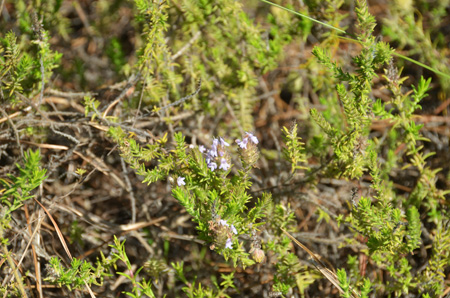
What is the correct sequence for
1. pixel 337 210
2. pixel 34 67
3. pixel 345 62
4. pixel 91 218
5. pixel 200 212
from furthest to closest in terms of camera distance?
pixel 345 62 < pixel 337 210 < pixel 91 218 < pixel 34 67 < pixel 200 212

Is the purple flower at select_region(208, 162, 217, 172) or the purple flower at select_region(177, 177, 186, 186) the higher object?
the purple flower at select_region(208, 162, 217, 172)

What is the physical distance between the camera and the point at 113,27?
388 centimetres

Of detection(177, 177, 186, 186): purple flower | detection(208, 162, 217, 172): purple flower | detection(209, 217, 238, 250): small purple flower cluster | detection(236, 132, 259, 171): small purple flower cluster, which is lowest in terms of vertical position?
detection(209, 217, 238, 250): small purple flower cluster

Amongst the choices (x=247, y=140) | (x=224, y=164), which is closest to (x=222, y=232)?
(x=224, y=164)

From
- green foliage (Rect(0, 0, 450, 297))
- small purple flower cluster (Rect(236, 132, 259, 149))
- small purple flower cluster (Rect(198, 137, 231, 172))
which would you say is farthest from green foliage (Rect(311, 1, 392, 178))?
small purple flower cluster (Rect(198, 137, 231, 172))

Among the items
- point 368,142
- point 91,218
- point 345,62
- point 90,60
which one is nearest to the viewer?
point 368,142

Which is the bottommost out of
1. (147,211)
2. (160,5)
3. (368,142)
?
(147,211)

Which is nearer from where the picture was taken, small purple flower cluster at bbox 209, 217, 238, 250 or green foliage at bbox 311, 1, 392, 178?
A: small purple flower cluster at bbox 209, 217, 238, 250

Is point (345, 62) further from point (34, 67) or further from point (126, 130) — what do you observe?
point (34, 67)

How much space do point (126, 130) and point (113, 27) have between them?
1723mm

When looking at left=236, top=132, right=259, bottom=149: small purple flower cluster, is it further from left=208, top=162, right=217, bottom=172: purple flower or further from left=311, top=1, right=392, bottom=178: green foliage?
left=311, top=1, right=392, bottom=178: green foliage

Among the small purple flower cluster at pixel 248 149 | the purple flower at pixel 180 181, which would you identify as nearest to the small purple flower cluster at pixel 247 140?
the small purple flower cluster at pixel 248 149

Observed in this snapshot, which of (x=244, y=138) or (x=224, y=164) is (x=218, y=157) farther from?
(x=244, y=138)

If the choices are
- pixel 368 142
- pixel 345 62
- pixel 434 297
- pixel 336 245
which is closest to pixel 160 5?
pixel 368 142
